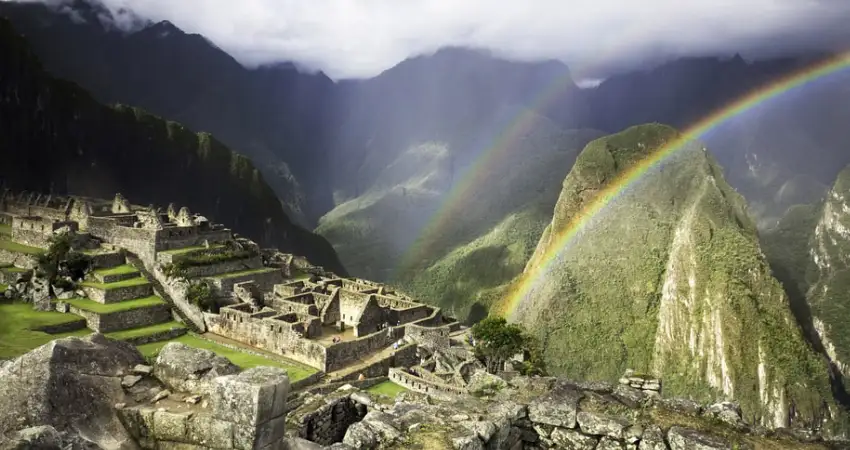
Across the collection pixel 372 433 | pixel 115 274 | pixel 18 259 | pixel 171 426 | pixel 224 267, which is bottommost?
pixel 372 433

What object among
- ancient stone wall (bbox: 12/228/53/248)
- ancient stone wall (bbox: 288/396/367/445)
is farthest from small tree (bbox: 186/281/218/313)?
ancient stone wall (bbox: 288/396/367/445)

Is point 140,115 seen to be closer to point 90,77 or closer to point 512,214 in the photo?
point 90,77

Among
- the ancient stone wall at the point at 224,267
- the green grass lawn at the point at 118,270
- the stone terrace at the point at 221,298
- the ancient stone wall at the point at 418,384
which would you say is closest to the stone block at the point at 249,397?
the ancient stone wall at the point at 418,384

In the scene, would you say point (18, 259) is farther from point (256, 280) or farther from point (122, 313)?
point (256, 280)

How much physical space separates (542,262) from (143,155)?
73.8m

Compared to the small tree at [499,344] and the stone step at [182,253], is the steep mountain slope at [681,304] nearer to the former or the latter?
the small tree at [499,344]

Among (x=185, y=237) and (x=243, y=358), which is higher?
(x=185, y=237)

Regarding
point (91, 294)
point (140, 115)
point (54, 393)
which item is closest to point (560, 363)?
point (91, 294)

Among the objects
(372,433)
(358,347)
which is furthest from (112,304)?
(372,433)

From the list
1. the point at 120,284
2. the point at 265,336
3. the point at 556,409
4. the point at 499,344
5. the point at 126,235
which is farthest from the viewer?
the point at 126,235

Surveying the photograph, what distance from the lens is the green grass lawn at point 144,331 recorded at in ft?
94.1

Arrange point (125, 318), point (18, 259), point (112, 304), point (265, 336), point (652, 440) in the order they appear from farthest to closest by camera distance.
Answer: point (18, 259) → point (112, 304) → point (265, 336) → point (125, 318) → point (652, 440)

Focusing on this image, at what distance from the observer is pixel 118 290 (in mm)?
31703

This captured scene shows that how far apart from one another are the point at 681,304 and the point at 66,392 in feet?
365
